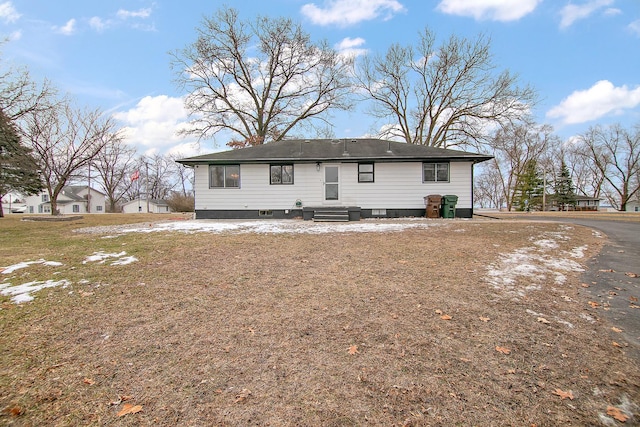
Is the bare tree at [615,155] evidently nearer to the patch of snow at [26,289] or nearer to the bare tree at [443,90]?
the bare tree at [443,90]

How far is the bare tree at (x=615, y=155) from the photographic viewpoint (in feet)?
127

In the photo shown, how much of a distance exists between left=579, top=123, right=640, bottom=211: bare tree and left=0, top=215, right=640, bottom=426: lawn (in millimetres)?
48099

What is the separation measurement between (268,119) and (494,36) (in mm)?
19034

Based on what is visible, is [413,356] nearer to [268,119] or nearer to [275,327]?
[275,327]

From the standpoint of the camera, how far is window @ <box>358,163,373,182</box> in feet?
45.4

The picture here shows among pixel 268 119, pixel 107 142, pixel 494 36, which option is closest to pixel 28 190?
pixel 107 142

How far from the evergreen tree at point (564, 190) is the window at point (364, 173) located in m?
39.7

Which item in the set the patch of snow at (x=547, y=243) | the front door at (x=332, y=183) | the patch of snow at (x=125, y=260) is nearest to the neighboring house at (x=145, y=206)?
the front door at (x=332, y=183)

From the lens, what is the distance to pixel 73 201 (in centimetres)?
5562

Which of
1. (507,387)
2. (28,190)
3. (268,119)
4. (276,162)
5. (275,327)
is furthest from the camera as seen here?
(268,119)

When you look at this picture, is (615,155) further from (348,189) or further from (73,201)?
(73,201)

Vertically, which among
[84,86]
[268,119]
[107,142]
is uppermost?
[268,119]

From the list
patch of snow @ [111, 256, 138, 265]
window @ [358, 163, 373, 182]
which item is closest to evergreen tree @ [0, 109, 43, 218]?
patch of snow @ [111, 256, 138, 265]

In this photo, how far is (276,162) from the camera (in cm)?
1380
